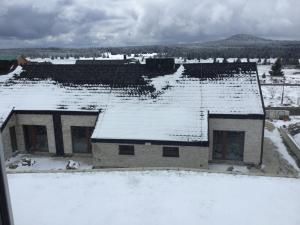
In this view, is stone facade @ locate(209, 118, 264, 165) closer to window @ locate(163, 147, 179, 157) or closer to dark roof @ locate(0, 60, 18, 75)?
window @ locate(163, 147, 179, 157)

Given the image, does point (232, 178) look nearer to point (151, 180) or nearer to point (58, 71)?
point (151, 180)

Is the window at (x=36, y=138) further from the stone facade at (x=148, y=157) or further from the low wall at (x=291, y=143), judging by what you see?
the low wall at (x=291, y=143)

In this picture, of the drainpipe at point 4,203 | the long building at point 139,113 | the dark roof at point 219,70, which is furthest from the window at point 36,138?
the drainpipe at point 4,203

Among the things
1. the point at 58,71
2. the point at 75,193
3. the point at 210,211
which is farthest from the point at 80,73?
the point at 210,211

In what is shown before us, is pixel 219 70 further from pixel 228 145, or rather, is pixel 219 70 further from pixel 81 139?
pixel 81 139

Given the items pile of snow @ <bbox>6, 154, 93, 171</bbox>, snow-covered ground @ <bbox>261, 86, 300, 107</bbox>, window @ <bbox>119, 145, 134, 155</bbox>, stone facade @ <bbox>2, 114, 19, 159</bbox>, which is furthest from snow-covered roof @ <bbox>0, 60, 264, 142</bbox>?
snow-covered ground @ <bbox>261, 86, 300, 107</bbox>

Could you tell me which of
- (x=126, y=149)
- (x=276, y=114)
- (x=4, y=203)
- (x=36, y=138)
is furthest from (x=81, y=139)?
(x=276, y=114)
